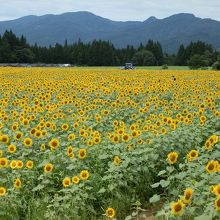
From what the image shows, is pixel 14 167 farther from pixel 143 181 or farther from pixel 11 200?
pixel 143 181

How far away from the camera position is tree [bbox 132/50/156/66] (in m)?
80.9

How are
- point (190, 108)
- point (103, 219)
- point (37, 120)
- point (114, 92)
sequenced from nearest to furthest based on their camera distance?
point (103, 219), point (37, 120), point (190, 108), point (114, 92)

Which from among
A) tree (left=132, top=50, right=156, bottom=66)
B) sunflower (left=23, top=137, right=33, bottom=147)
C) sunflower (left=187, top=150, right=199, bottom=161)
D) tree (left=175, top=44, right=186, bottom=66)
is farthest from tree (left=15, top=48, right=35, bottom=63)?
sunflower (left=187, top=150, right=199, bottom=161)

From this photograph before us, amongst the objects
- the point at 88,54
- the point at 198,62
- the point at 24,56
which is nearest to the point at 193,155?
the point at 198,62

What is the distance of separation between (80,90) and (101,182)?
9834mm

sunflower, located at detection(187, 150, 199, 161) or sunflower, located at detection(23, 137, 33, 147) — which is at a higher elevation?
sunflower, located at detection(187, 150, 199, 161)

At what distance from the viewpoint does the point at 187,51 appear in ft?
268

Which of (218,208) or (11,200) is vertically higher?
(218,208)

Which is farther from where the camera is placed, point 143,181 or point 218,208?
point 143,181

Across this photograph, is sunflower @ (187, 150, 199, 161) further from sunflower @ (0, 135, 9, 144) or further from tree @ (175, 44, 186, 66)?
tree @ (175, 44, 186, 66)

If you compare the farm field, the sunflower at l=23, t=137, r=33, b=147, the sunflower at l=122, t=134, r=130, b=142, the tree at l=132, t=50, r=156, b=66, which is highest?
A: the tree at l=132, t=50, r=156, b=66

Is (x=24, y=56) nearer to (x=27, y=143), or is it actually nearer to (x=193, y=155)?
(x=27, y=143)

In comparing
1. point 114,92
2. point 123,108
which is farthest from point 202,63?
point 123,108

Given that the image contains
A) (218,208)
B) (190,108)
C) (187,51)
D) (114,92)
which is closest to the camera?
(218,208)
